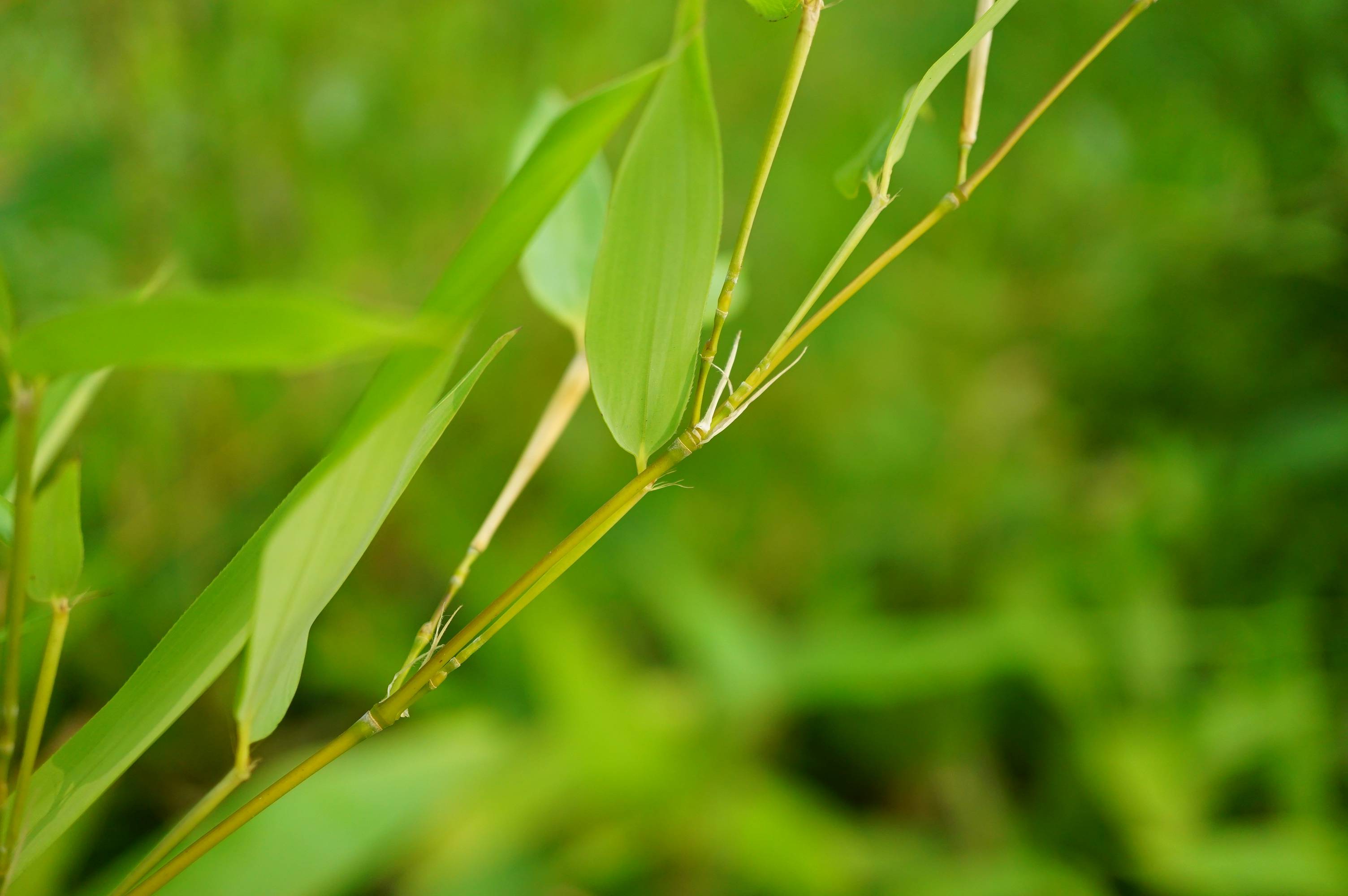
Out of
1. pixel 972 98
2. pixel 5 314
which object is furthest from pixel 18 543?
pixel 972 98

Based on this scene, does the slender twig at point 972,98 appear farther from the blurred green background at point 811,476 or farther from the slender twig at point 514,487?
the blurred green background at point 811,476

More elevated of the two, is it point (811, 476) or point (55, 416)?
point (811, 476)

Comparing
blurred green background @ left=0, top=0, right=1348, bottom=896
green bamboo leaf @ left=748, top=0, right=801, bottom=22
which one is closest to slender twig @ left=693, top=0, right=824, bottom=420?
green bamboo leaf @ left=748, top=0, right=801, bottom=22

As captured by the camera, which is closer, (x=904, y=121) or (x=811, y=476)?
(x=904, y=121)

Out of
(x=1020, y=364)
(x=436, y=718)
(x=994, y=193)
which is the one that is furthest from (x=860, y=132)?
(x=436, y=718)

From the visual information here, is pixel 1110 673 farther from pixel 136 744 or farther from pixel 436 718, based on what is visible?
pixel 136 744

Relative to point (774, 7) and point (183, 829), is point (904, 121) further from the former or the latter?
point (183, 829)
